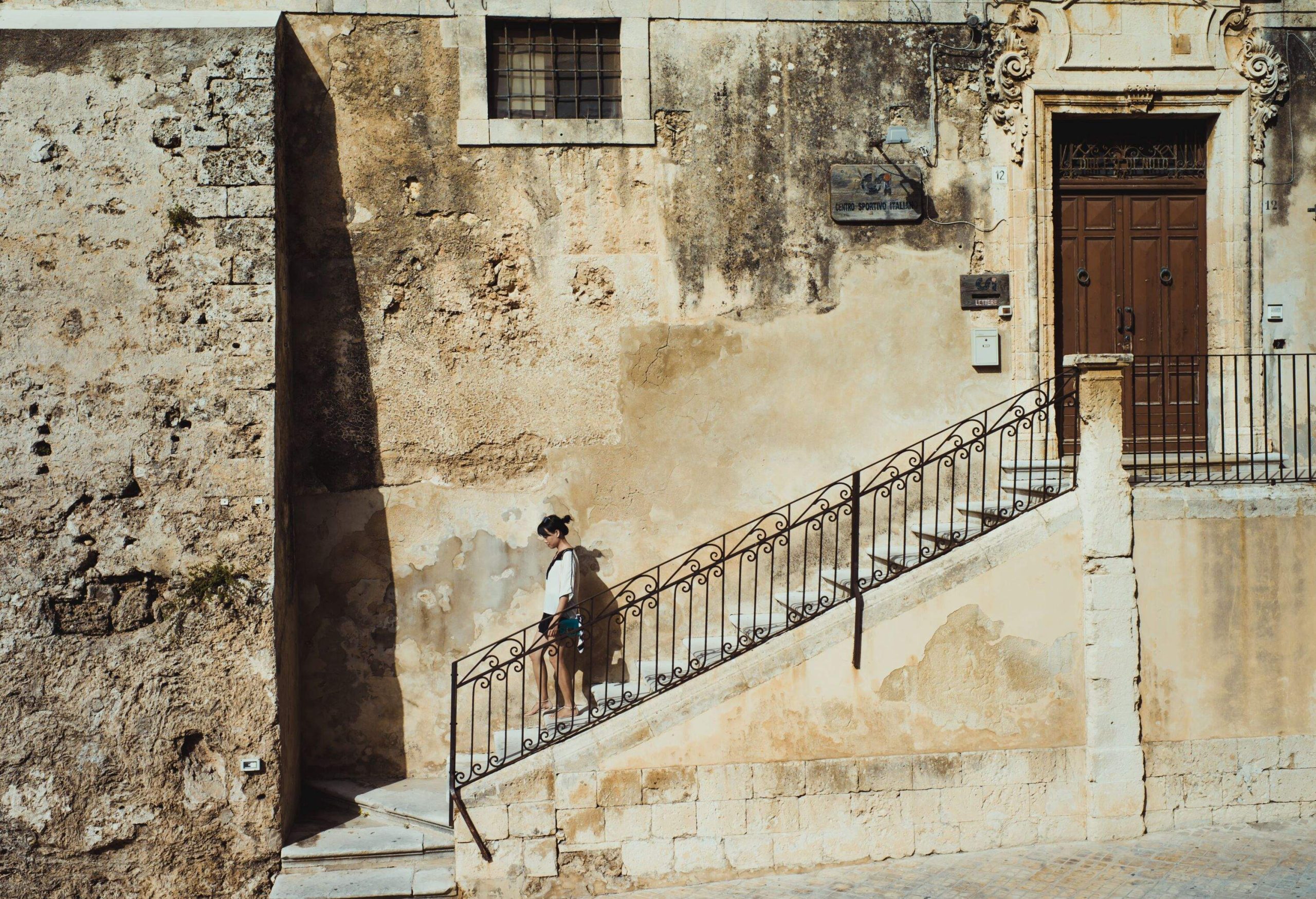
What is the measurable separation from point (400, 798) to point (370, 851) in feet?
2.19

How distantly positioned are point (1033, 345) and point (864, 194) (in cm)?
171

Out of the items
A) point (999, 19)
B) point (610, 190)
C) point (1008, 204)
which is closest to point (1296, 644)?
point (1008, 204)

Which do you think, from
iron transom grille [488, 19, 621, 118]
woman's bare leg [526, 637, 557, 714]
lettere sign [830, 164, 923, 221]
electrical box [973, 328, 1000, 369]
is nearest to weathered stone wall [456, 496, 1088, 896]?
woman's bare leg [526, 637, 557, 714]

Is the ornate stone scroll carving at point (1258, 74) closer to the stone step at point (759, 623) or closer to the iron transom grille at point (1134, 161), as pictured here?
the iron transom grille at point (1134, 161)

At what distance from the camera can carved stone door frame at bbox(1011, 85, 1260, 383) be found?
8523 millimetres

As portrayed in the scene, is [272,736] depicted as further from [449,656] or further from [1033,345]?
[1033,345]

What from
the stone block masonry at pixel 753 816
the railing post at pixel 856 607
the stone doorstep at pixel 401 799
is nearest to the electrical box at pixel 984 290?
the railing post at pixel 856 607

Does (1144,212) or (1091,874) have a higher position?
(1144,212)

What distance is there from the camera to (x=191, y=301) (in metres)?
7.22

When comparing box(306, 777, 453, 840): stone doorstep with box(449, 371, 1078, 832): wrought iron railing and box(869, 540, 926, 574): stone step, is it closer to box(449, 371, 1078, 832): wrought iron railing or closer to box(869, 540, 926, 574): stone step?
box(449, 371, 1078, 832): wrought iron railing

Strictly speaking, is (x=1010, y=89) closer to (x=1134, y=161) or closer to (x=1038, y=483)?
(x=1134, y=161)

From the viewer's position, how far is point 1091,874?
652cm

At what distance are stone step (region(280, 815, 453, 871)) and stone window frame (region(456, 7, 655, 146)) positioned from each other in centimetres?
471

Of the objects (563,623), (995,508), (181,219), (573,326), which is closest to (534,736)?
(563,623)
